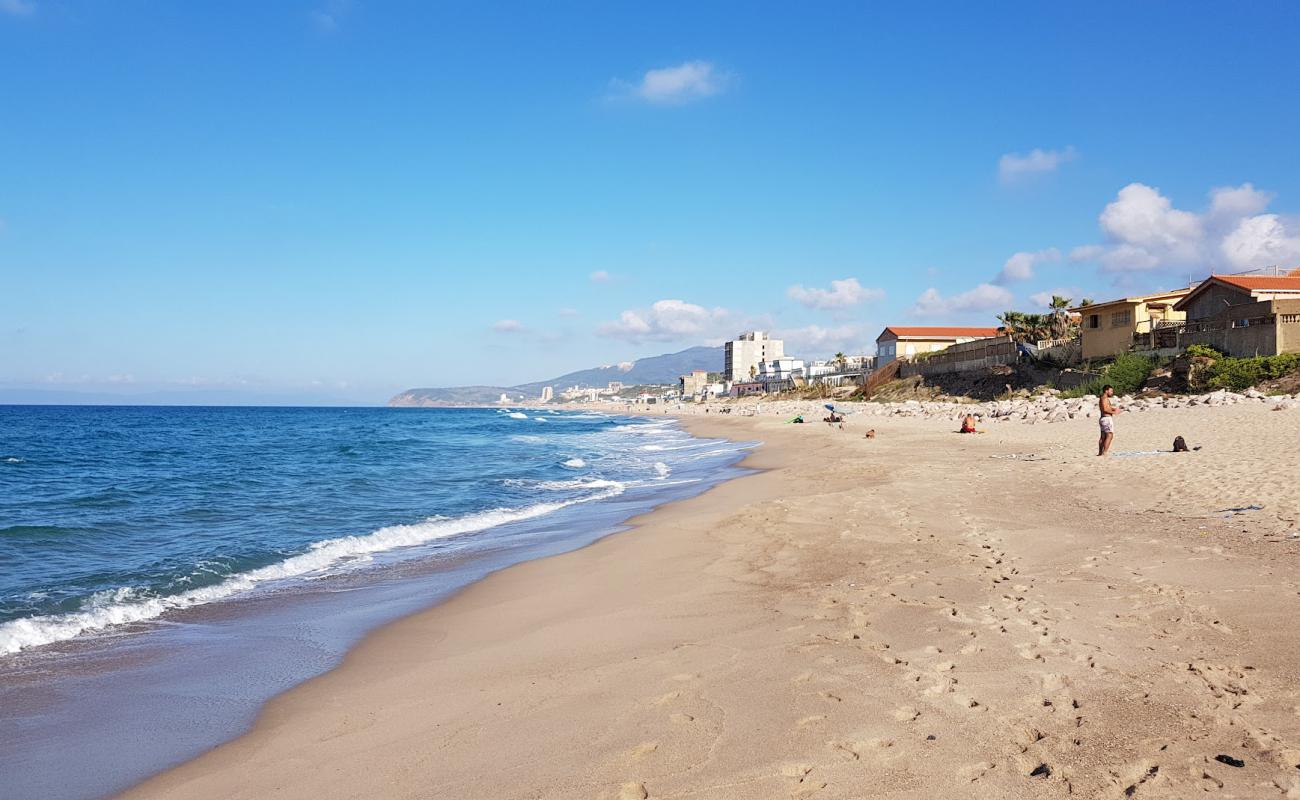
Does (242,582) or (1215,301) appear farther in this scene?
(1215,301)

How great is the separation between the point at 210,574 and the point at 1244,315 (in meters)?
38.6

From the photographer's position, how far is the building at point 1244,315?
28031 millimetres

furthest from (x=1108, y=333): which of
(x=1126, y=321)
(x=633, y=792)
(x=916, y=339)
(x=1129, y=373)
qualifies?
(x=633, y=792)

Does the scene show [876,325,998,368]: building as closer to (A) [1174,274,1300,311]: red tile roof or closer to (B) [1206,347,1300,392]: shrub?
(A) [1174,274,1300,311]: red tile roof

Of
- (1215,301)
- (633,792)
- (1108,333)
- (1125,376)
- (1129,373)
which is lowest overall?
(633,792)

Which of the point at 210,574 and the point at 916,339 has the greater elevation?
the point at 916,339

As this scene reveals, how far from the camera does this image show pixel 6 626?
715 centimetres

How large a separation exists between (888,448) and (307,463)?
70.3ft

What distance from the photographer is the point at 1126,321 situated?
38.9 m

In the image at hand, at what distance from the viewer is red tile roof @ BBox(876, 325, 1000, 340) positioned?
73188 millimetres

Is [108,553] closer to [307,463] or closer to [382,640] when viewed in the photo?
[382,640]

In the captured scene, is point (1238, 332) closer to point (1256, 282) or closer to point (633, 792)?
point (1256, 282)

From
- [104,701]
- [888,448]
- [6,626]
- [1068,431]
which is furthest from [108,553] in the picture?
[1068,431]

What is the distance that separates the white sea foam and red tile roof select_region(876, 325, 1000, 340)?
212ft
